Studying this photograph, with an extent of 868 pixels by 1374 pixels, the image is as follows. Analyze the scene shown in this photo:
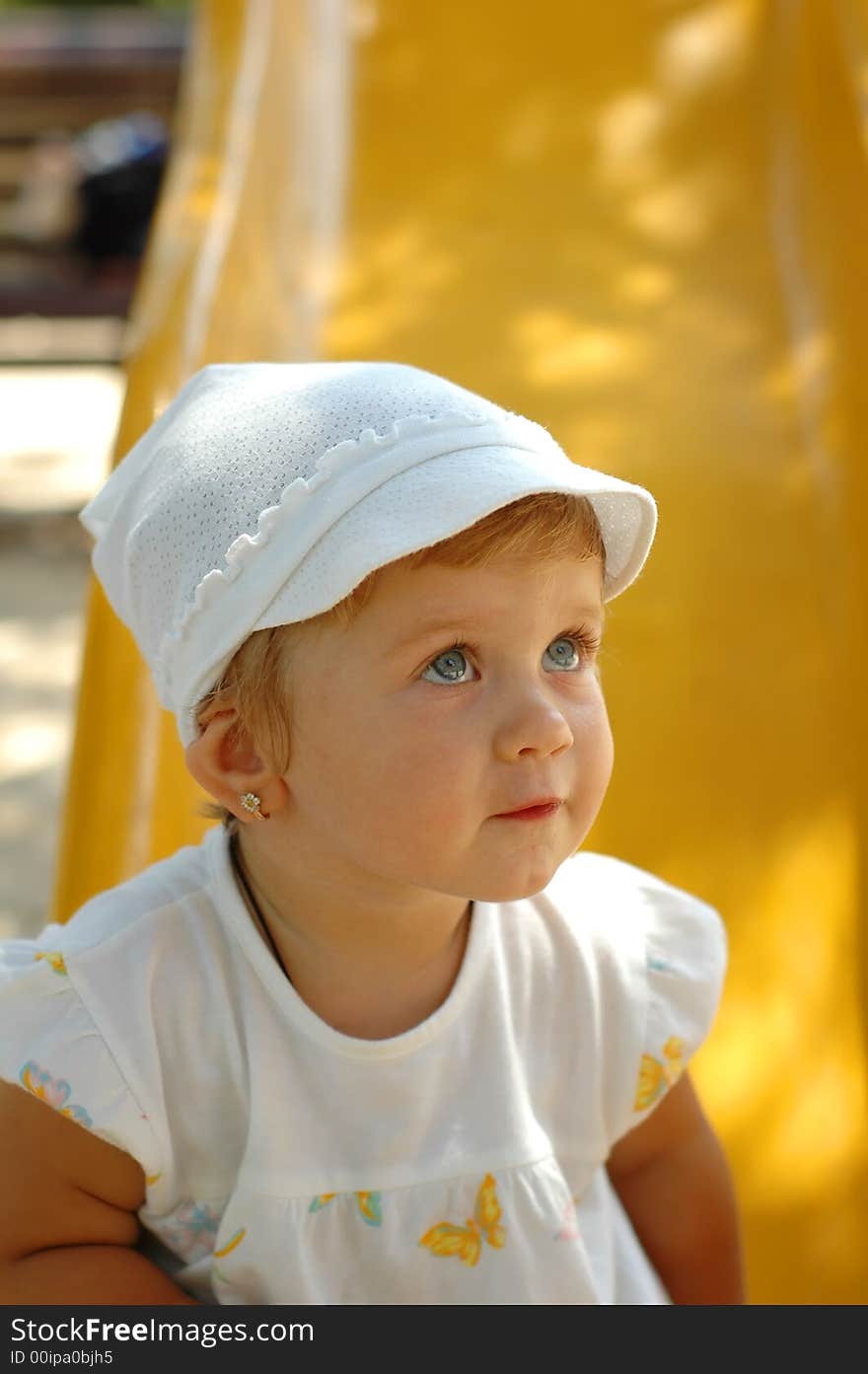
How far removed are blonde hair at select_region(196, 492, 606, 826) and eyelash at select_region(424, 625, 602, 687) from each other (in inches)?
1.9

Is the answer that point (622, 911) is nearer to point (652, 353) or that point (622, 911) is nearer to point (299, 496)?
point (299, 496)

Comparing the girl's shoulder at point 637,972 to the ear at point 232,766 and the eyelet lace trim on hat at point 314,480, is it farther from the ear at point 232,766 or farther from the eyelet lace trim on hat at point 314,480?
the eyelet lace trim on hat at point 314,480

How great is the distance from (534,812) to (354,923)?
172mm

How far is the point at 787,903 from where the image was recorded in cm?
165

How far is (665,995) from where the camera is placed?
121 centimetres

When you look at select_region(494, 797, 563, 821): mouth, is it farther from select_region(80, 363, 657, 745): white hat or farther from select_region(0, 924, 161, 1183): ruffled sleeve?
select_region(0, 924, 161, 1183): ruffled sleeve

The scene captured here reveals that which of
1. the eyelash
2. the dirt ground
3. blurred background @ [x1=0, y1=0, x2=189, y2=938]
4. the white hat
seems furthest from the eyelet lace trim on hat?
blurred background @ [x1=0, y1=0, x2=189, y2=938]

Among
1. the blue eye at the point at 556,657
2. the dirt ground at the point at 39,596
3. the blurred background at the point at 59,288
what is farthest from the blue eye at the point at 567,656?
the blurred background at the point at 59,288

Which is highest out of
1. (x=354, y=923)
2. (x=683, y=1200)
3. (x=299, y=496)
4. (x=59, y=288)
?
(x=59, y=288)

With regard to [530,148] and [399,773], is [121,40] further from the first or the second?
[399,773]

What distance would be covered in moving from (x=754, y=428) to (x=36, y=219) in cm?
322

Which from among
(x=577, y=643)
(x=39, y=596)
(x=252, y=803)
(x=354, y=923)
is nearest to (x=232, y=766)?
(x=252, y=803)

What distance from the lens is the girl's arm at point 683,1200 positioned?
127 cm

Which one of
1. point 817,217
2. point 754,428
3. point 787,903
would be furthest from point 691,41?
point 787,903
